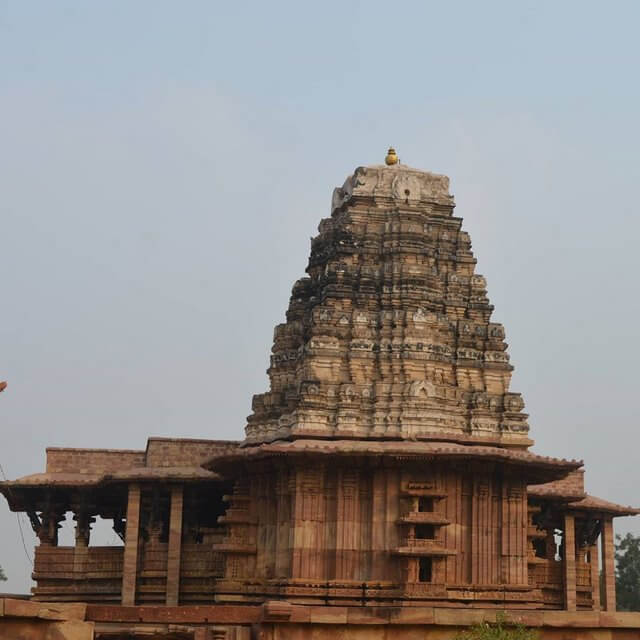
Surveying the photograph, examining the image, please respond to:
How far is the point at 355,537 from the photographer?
27.4 m

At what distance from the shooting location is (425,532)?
2745cm

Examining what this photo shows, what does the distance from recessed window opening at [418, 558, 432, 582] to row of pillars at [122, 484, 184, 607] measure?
23.7ft

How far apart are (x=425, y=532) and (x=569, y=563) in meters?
8.50

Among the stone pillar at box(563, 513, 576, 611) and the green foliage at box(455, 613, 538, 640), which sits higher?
the stone pillar at box(563, 513, 576, 611)

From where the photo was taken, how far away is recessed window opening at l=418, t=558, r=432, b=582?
27297 millimetres

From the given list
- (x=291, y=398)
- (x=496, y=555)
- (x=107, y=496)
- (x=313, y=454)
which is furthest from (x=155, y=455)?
(x=496, y=555)

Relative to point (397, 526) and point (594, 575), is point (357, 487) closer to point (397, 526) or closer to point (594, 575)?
point (397, 526)

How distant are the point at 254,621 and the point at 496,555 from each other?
6.14 meters

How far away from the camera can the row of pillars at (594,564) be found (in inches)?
1345

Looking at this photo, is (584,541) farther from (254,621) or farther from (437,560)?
(254,621)

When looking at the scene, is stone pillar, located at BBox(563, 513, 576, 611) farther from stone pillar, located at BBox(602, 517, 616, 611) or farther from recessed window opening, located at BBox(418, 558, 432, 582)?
recessed window opening, located at BBox(418, 558, 432, 582)

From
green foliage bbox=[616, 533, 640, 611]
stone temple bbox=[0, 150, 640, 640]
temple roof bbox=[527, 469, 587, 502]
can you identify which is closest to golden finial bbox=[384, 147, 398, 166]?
stone temple bbox=[0, 150, 640, 640]

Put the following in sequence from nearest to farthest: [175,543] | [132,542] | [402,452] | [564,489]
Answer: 1. [402,452]
2. [175,543]
3. [132,542]
4. [564,489]

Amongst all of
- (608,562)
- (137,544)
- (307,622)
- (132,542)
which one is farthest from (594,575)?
(307,622)
